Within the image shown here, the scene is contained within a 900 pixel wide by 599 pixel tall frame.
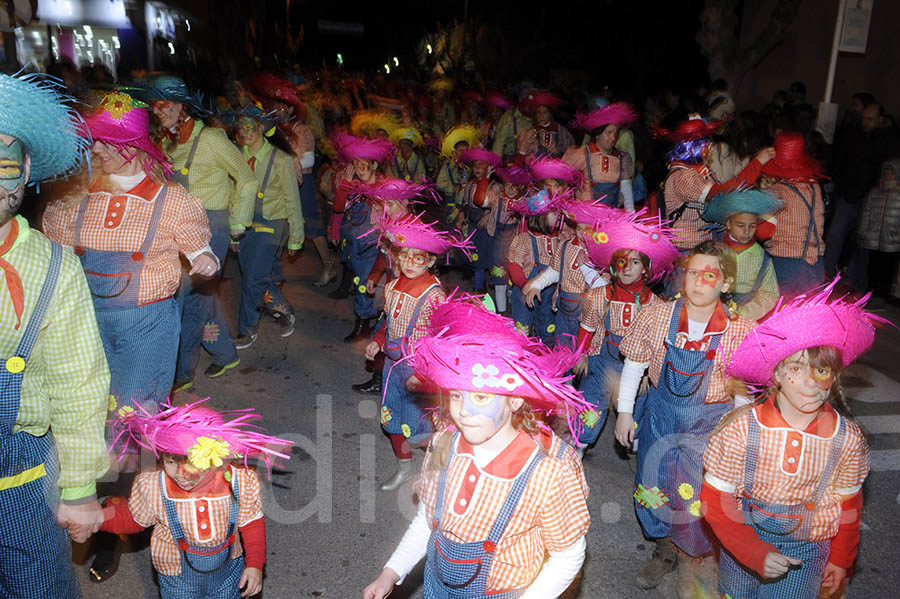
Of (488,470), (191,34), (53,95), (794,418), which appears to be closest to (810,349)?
(794,418)

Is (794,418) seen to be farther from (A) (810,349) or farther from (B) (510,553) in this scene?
(B) (510,553)

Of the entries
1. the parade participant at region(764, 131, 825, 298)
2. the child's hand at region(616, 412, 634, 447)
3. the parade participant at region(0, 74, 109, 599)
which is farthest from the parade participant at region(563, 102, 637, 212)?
the parade participant at region(0, 74, 109, 599)

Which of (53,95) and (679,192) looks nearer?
(53,95)

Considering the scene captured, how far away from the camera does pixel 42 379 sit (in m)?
2.35

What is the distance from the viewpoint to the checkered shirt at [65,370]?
227 centimetres

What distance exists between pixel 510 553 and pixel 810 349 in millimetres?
1355

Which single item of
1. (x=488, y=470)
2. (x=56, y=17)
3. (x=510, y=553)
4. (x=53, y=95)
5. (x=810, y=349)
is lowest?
(x=510, y=553)

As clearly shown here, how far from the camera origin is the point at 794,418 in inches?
107

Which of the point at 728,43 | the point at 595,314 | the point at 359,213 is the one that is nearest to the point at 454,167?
the point at 359,213

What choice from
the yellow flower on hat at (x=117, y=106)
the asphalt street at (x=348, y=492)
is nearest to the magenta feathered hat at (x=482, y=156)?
the asphalt street at (x=348, y=492)

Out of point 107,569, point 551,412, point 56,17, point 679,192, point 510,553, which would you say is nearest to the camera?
point 510,553

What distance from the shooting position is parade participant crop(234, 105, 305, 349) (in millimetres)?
6551

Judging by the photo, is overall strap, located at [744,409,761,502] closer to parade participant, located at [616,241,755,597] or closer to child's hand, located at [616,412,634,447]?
parade participant, located at [616,241,755,597]

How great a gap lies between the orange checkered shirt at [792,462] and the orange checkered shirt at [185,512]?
1842mm
